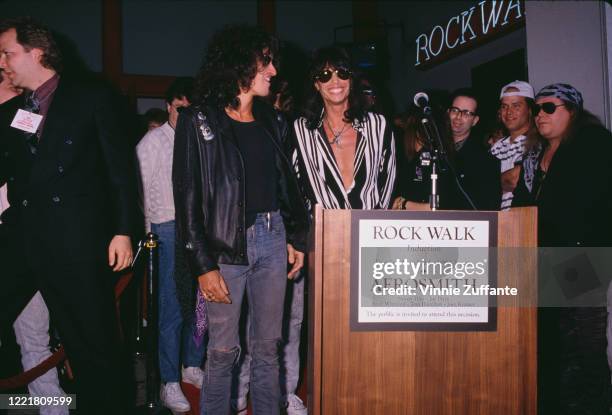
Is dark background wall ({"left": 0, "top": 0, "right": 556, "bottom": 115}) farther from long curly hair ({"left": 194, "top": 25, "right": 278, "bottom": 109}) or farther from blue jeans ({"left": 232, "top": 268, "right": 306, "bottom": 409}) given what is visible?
long curly hair ({"left": 194, "top": 25, "right": 278, "bottom": 109})

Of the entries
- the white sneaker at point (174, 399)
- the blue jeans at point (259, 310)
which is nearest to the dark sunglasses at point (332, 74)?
the blue jeans at point (259, 310)

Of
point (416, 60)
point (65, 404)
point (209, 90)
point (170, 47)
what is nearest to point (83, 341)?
point (65, 404)

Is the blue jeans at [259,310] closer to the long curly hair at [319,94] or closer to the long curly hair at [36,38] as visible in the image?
the long curly hair at [319,94]

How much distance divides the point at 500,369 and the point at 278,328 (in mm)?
964

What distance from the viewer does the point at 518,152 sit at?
3.80 meters

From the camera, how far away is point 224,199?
2232 mm

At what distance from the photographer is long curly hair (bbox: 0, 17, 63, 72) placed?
8.10ft

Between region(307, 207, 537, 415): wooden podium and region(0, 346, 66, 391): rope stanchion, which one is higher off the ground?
region(307, 207, 537, 415): wooden podium

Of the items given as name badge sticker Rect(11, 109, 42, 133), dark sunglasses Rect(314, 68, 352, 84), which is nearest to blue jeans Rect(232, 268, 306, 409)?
dark sunglasses Rect(314, 68, 352, 84)

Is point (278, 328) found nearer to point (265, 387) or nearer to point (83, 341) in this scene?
point (265, 387)

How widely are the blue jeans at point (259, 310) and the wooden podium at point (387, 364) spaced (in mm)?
462

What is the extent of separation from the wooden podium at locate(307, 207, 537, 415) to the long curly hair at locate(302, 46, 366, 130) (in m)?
0.98

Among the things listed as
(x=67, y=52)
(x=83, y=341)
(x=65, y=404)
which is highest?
(x=67, y=52)

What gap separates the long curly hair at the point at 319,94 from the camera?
8.75 feet
